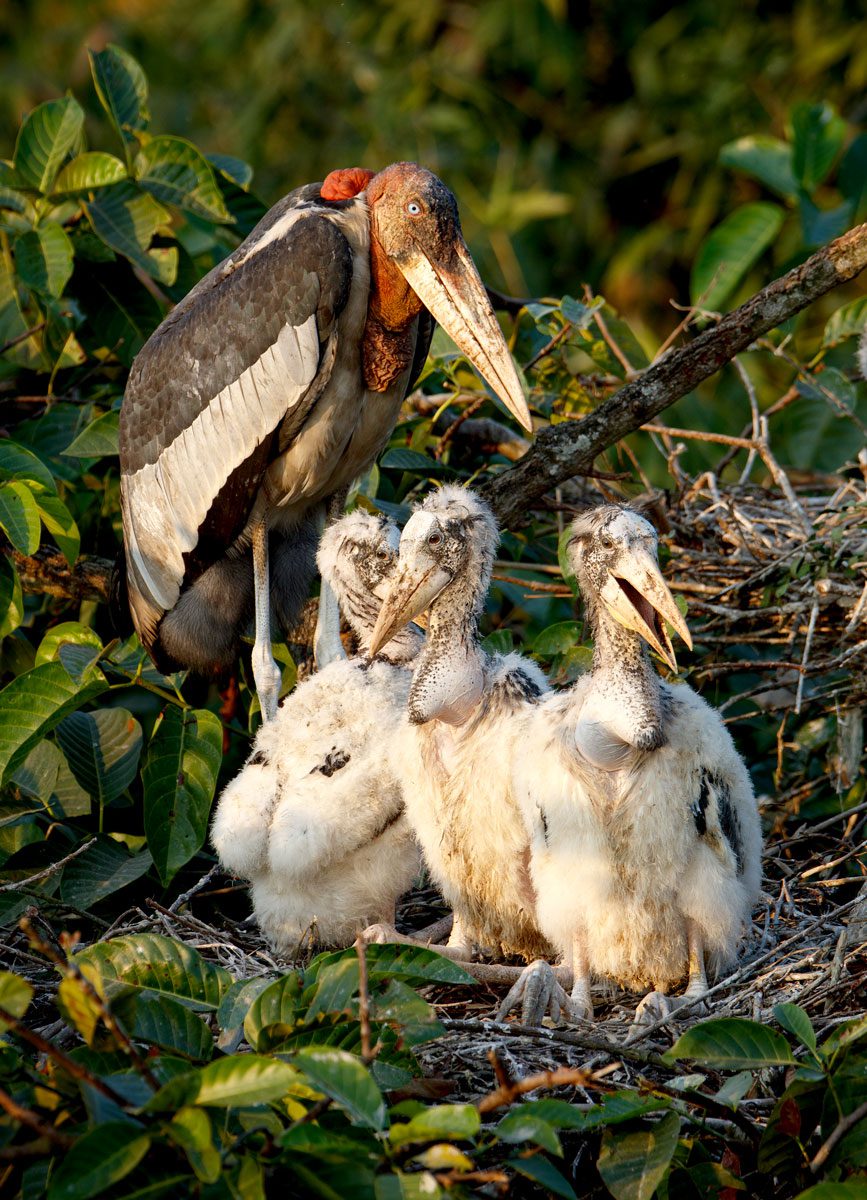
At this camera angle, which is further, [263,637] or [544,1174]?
[263,637]

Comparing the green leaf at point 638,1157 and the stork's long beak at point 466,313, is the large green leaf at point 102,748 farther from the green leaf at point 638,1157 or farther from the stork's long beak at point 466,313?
the green leaf at point 638,1157

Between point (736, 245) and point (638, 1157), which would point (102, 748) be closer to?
point (638, 1157)

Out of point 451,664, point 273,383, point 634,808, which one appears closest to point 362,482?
point 273,383

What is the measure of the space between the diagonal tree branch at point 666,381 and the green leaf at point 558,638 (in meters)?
0.38

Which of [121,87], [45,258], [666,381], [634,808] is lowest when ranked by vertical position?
[634,808]

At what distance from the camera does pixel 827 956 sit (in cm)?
347

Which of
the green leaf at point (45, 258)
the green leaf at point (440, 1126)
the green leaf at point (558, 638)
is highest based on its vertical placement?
the green leaf at point (45, 258)

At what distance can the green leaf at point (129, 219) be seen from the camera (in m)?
4.90

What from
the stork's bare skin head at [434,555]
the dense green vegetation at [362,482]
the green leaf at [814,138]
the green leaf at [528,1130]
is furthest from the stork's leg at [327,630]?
the green leaf at [814,138]

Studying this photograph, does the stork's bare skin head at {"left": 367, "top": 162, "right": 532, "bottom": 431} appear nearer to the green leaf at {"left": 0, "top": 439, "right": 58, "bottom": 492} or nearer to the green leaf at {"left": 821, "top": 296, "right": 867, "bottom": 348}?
the green leaf at {"left": 0, "top": 439, "right": 58, "bottom": 492}

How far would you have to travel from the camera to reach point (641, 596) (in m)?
3.54

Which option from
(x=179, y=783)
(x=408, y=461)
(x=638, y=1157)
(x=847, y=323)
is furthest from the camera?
(x=847, y=323)

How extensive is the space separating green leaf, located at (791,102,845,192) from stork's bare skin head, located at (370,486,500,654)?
302 centimetres

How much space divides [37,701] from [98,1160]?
1.85 meters
